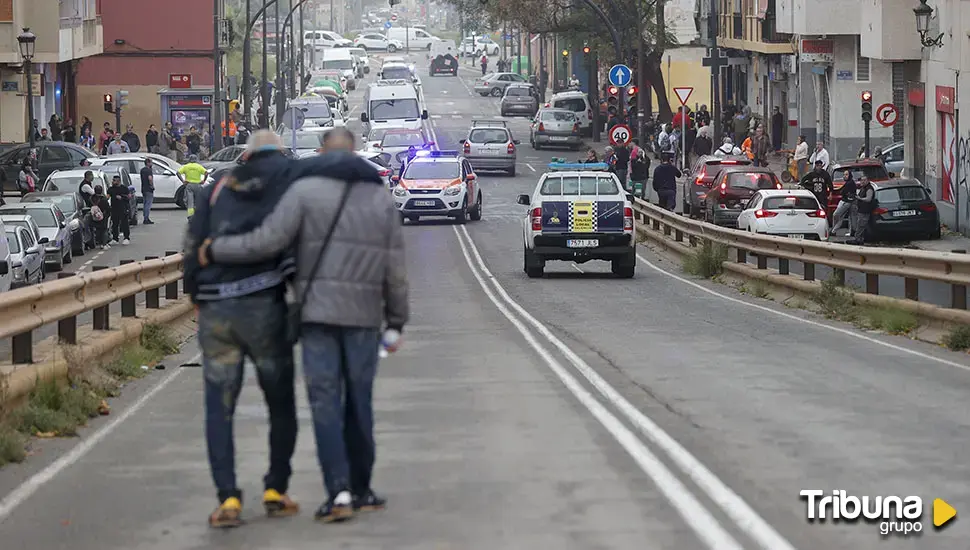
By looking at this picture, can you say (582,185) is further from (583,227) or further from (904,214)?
(904,214)

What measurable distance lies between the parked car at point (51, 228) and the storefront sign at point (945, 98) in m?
19.4

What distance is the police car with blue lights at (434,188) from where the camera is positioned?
44.2 metres

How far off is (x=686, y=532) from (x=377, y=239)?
1.80 metres

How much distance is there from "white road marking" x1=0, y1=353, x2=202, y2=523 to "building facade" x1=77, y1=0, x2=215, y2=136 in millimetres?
68508

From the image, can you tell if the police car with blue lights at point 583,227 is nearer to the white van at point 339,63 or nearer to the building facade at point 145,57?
the building facade at point 145,57

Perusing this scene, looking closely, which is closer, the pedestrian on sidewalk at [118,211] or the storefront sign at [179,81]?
the pedestrian on sidewalk at [118,211]

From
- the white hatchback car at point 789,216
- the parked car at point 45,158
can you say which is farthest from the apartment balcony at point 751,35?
the white hatchback car at point 789,216

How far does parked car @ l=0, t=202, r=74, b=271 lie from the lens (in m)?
35.2

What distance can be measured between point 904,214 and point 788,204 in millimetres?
3614

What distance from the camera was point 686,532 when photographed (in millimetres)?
7660

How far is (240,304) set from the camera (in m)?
7.87

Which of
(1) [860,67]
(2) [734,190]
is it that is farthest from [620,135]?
(2) [734,190]

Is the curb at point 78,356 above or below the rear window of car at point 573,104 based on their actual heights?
below

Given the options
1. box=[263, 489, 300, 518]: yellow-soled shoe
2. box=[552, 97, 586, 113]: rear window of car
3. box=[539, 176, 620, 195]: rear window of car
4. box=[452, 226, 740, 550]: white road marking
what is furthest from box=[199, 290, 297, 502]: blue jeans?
box=[552, 97, 586, 113]: rear window of car
